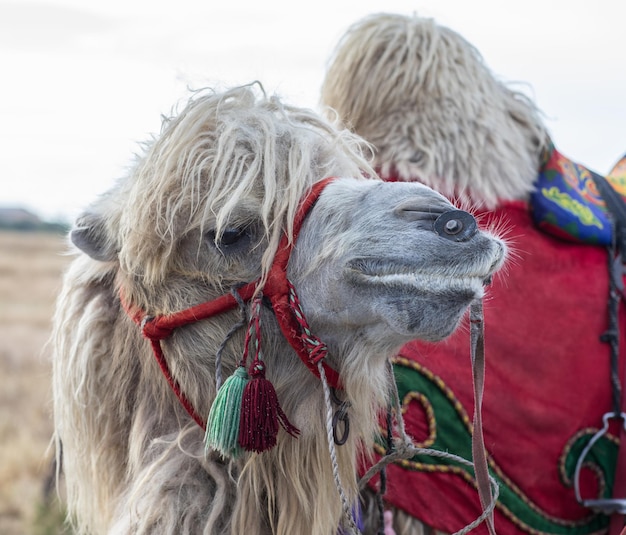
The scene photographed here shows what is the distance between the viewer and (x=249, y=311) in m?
1.84

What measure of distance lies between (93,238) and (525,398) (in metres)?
1.33

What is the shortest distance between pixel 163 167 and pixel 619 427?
1.58 m

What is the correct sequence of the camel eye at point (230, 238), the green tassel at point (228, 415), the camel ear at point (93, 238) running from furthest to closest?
the camel ear at point (93, 238) → the camel eye at point (230, 238) → the green tassel at point (228, 415)

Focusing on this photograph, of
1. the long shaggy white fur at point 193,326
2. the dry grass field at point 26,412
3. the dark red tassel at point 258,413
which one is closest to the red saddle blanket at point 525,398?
the long shaggy white fur at point 193,326

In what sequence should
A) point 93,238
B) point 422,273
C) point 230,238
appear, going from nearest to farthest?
point 422,273 → point 230,238 → point 93,238

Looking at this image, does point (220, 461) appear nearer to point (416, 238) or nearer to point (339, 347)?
point (339, 347)

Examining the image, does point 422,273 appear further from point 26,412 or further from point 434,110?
point 26,412

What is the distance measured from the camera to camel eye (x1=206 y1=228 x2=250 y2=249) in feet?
6.19

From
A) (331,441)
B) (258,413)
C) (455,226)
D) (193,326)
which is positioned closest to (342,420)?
(331,441)

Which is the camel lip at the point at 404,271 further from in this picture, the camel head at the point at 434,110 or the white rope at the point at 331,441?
the camel head at the point at 434,110

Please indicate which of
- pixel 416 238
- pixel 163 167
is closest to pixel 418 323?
pixel 416 238

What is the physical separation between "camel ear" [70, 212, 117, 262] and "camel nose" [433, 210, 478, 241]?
0.88 metres

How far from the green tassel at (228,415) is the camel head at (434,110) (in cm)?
105

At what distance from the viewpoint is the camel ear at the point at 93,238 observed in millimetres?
2049
